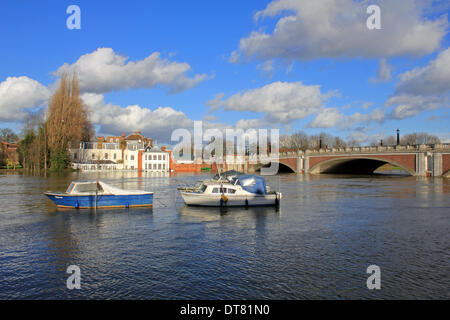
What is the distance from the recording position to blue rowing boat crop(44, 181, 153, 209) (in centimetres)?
2739

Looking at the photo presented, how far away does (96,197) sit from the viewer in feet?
90.1

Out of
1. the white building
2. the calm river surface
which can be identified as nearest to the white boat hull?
the calm river surface

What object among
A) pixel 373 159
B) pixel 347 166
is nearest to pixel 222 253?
pixel 373 159

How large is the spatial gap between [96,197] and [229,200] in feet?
33.9

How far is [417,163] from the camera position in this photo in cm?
6788

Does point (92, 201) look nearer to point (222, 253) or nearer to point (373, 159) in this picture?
point (222, 253)

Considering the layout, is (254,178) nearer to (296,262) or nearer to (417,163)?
(296,262)

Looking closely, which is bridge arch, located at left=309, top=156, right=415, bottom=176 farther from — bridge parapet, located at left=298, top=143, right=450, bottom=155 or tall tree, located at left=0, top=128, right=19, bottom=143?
tall tree, located at left=0, top=128, right=19, bottom=143

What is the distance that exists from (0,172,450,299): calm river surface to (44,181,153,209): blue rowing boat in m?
1.09

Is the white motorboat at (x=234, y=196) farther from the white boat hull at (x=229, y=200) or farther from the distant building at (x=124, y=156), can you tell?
the distant building at (x=124, y=156)

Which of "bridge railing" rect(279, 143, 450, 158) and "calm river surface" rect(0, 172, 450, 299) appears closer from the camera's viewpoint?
"calm river surface" rect(0, 172, 450, 299)

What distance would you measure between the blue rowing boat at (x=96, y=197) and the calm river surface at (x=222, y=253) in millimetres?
1089
